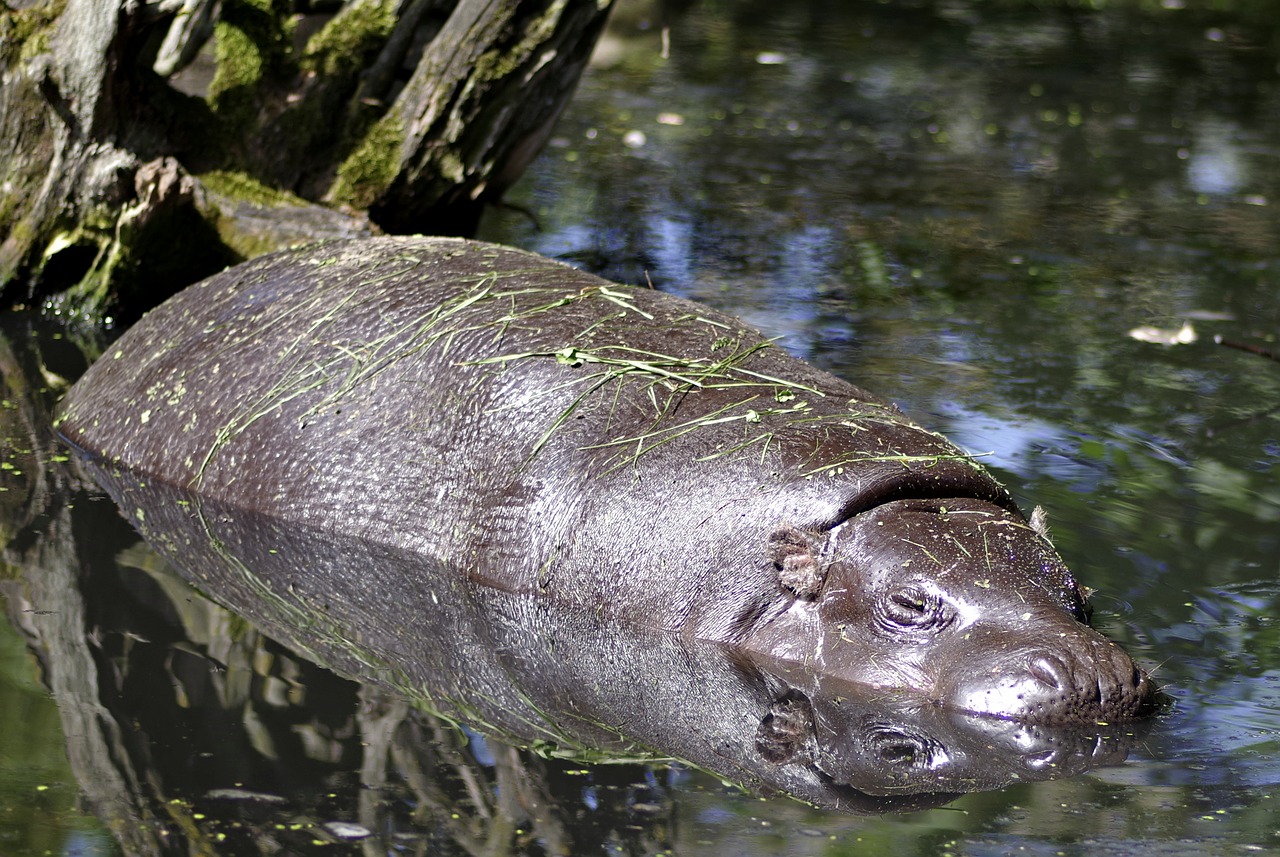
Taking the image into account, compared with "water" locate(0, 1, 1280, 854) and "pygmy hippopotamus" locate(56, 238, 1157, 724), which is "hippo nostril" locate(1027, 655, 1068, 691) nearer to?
"pygmy hippopotamus" locate(56, 238, 1157, 724)

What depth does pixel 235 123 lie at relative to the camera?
8594 mm

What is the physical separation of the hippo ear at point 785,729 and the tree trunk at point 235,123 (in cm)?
427

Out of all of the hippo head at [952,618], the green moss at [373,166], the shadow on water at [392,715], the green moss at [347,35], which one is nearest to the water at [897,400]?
the shadow on water at [392,715]

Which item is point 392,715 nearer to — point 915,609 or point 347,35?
point 915,609

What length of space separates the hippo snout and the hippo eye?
0.72 ft

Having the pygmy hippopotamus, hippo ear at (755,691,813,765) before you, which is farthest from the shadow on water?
the pygmy hippopotamus

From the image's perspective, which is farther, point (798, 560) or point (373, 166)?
point (373, 166)

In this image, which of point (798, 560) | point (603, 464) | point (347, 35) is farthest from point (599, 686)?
point (347, 35)

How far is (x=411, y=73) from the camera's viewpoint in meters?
9.00

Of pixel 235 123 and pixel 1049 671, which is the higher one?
pixel 235 123

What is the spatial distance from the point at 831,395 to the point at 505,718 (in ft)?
5.96

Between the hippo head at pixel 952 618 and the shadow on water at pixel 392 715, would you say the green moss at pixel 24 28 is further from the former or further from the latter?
the hippo head at pixel 952 618

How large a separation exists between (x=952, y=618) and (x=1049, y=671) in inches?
14.7

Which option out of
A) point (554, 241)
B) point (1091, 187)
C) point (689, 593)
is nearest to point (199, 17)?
point (554, 241)
